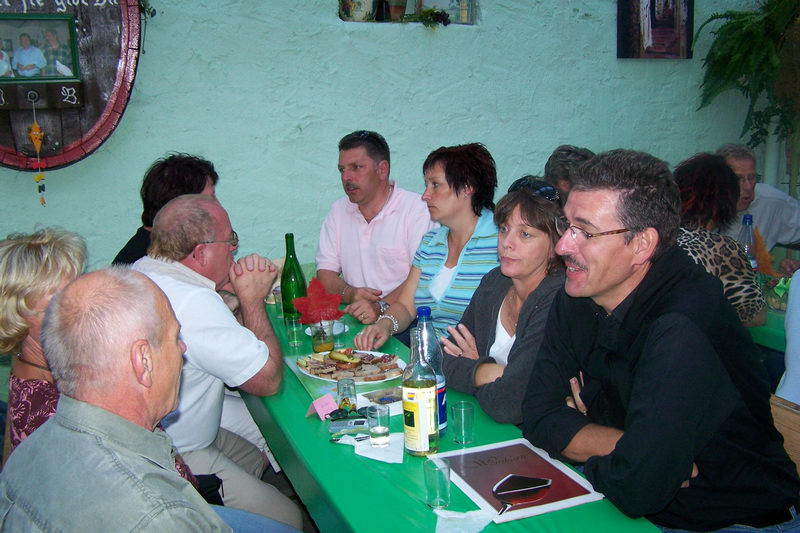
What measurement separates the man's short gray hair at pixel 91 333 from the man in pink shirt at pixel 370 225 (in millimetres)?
2311

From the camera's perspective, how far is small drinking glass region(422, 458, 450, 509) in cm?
140

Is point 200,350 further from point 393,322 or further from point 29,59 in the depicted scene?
point 29,59

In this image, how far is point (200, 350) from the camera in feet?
6.84

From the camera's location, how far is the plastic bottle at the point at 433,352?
1.71 metres

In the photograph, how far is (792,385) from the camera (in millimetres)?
2055

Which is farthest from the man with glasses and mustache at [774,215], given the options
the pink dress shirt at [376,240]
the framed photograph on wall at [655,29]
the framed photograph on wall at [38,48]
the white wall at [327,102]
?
the framed photograph on wall at [38,48]

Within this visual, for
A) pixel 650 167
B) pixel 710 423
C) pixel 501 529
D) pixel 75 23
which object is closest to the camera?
pixel 501 529

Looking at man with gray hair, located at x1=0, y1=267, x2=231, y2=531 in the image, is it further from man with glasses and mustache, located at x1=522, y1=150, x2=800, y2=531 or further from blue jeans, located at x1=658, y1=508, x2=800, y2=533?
blue jeans, located at x1=658, y1=508, x2=800, y2=533

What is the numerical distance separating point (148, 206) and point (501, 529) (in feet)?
7.75

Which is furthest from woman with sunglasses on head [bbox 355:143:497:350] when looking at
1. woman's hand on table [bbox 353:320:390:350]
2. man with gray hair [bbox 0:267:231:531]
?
man with gray hair [bbox 0:267:231:531]

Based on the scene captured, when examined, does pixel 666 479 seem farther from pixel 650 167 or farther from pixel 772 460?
pixel 650 167

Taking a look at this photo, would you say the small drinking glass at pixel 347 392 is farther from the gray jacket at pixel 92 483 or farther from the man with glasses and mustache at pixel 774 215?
the man with glasses and mustache at pixel 774 215

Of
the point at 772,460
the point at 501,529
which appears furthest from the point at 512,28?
the point at 501,529

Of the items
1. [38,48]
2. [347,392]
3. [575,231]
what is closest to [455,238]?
[347,392]
